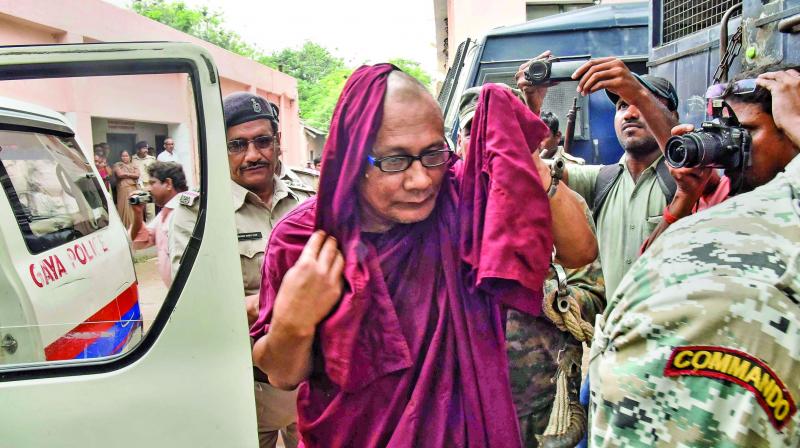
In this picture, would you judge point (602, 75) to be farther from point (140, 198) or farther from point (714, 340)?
point (140, 198)

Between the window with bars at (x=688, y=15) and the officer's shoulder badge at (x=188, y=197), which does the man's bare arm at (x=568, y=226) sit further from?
the window with bars at (x=688, y=15)

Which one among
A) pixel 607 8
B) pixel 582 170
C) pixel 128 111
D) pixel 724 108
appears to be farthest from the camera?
pixel 607 8

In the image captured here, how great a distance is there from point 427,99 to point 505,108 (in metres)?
0.17

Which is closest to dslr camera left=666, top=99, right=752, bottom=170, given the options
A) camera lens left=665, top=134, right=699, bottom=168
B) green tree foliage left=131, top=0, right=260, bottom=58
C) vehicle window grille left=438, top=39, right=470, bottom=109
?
camera lens left=665, top=134, right=699, bottom=168

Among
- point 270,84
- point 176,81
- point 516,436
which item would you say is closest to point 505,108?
point 516,436

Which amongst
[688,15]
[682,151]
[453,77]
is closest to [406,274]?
[682,151]

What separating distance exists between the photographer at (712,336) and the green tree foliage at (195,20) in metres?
11.8

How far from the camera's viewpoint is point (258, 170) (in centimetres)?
205

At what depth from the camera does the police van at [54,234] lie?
1598 millimetres

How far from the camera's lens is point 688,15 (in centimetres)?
270

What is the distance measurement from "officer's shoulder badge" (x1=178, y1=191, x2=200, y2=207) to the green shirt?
53.3 inches

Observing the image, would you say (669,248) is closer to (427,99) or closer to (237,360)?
(427,99)

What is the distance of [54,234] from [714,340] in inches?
69.9

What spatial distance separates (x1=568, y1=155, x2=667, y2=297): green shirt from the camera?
202 cm
